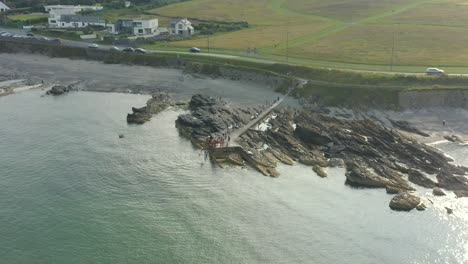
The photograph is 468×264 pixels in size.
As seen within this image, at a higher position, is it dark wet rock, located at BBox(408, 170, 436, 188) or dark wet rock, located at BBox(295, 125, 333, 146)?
dark wet rock, located at BBox(295, 125, 333, 146)

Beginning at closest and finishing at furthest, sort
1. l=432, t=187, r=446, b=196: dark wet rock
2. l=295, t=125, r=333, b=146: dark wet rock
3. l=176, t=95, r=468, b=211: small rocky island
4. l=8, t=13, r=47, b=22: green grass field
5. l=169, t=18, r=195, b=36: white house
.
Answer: l=432, t=187, r=446, b=196: dark wet rock → l=176, t=95, r=468, b=211: small rocky island → l=295, t=125, r=333, b=146: dark wet rock → l=169, t=18, r=195, b=36: white house → l=8, t=13, r=47, b=22: green grass field

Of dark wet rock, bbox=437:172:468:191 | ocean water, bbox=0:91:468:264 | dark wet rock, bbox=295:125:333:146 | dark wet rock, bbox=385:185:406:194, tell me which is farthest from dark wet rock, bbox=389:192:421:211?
dark wet rock, bbox=295:125:333:146

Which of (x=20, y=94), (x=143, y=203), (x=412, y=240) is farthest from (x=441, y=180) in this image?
(x=20, y=94)

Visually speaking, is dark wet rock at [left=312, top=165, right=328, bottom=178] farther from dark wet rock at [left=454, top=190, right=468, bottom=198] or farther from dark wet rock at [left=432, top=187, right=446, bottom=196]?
dark wet rock at [left=454, top=190, right=468, bottom=198]

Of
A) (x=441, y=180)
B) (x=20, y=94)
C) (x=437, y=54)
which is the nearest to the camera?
(x=441, y=180)

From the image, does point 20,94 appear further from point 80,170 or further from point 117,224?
point 117,224

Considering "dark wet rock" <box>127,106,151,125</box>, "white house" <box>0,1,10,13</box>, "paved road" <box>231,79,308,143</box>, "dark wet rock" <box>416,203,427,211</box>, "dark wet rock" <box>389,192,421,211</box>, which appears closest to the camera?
"dark wet rock" <box>416,203,427,211</box>
